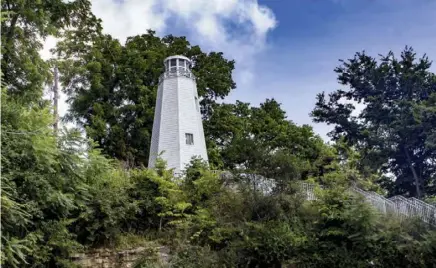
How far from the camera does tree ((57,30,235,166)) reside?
19016 mm

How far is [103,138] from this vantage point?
18797 millimetres

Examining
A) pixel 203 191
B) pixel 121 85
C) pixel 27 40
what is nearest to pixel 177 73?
pixel 121 85

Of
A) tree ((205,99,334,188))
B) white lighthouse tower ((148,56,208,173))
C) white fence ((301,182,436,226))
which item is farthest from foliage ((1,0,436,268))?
white lighthouse tower ((148,56,208,173))

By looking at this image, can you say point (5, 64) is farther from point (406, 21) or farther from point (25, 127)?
point (406, 21)

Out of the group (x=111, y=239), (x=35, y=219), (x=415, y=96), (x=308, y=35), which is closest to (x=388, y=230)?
(x=308, y=35)

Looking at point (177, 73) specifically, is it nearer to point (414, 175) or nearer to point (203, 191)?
point (203, 191)

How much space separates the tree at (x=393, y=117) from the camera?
15.9 meters

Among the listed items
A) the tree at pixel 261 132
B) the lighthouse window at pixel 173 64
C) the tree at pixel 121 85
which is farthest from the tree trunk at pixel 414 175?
the lighthouse window at pixel 173 64

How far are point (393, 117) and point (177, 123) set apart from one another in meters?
8.55

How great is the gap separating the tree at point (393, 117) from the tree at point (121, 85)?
6.53 m

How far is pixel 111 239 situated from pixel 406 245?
667 cm

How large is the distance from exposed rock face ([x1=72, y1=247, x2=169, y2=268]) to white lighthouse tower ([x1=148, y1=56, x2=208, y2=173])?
19.8 ft

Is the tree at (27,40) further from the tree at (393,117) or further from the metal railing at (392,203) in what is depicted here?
the tree at (393,117)

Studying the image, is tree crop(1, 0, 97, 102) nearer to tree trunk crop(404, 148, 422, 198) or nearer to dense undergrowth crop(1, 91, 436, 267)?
dense undergrowth crop(1, 91, 436, 267)
